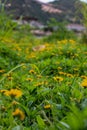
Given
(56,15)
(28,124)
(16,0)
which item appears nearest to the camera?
(28,124)

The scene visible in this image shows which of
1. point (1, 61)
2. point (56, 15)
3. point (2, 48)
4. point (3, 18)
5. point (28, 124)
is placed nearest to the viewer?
point (28, 124)

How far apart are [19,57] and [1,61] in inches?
23.0

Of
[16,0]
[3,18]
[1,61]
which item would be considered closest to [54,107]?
[1,61]

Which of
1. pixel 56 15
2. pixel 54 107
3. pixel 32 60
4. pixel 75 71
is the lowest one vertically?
pixel 56 15

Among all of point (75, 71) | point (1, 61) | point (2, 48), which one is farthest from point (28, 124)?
point (2, 48)

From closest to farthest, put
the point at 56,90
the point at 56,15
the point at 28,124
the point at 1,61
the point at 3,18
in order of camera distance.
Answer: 1. the point at 28,124
2. the point at 56,90
3. the point at 1,61
4. the point at 3,18
5. the point at 56,15

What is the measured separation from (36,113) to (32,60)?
7.36 feet

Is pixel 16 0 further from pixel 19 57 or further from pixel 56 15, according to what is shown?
pixel 19 57

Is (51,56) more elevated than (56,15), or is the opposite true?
(51,56)

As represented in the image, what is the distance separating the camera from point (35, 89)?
2.11 m

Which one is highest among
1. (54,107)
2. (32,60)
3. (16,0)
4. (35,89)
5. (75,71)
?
(54,107)

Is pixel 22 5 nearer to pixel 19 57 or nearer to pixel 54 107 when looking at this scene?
pixel 19 57

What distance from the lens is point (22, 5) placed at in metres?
14.8

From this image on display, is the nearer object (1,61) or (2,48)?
(1,61)
